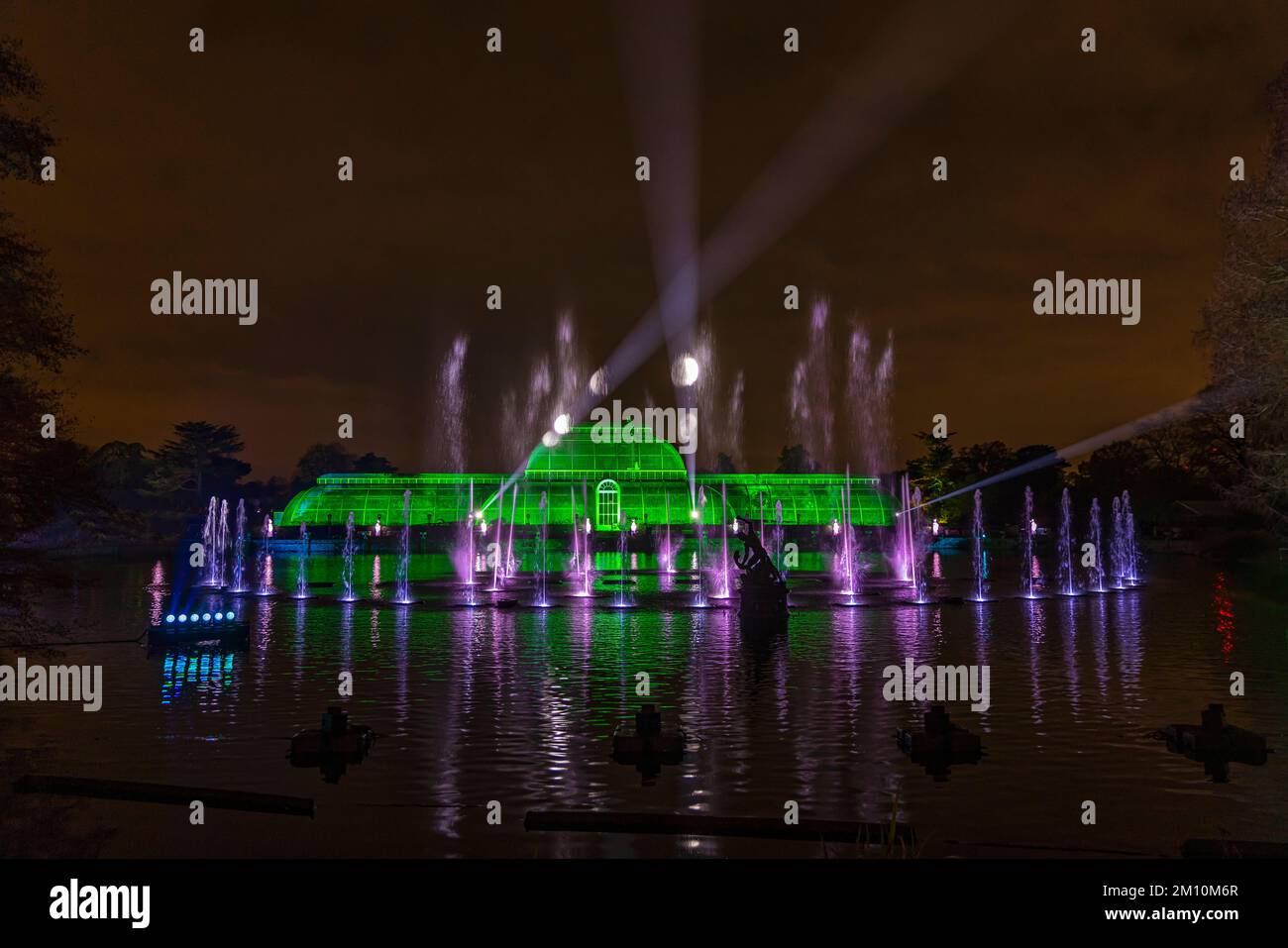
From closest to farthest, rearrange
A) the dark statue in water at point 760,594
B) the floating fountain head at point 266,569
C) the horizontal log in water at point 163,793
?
the horizontal log in water at point 163,793
the dark statue in water at point 760,594
the floating fountain head at point 266,569

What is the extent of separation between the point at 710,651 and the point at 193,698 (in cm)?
1217

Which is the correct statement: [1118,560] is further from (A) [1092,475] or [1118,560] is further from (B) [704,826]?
(B) [704,826]

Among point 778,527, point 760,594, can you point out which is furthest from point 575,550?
point 760,594

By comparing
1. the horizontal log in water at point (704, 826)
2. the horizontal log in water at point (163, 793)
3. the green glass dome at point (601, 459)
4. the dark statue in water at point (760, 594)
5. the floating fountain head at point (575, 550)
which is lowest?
the horizontal log in water at point (704, 826)

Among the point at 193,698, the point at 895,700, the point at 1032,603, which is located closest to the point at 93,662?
the point at 193,698

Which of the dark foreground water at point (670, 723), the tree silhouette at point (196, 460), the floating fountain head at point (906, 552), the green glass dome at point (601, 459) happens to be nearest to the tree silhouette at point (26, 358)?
the dark foreground water at point (670, 723)

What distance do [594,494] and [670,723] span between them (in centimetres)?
8062

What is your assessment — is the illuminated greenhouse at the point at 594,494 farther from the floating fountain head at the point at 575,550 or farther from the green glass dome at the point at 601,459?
the floating fountain head at the point at 575,550

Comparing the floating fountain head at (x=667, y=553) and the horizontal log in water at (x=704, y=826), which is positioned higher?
the floating fountain head at (x=667, y=553)

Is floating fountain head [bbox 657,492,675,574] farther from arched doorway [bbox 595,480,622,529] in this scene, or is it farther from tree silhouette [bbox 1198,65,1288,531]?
tree silhouette [bbox 1198,65,1288,531]

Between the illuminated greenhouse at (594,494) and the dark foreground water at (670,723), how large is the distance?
6198 cm

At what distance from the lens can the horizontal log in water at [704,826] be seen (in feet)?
40.0
